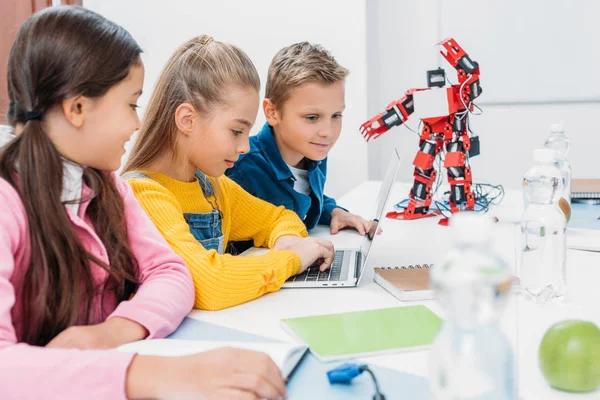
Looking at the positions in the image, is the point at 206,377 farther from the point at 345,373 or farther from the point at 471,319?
the point at 471,319

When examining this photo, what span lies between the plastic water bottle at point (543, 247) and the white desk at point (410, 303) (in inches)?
1.5

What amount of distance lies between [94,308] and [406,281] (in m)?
0.48

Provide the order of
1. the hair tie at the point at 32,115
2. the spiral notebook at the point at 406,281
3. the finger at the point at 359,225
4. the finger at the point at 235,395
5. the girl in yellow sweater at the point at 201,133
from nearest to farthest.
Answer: the finger at the point at 235,395 → the hair tie at the point at 32,115 → the spiral notebook at the point at 406,281 → the girl in yellow sweater at the point at 201,133 → the finger at the point at 359,225

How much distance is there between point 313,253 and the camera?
1210 millimetres

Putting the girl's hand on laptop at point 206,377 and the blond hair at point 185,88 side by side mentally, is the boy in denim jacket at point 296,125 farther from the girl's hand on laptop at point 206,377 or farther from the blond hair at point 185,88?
the girl's hand on laptop at point 206,377

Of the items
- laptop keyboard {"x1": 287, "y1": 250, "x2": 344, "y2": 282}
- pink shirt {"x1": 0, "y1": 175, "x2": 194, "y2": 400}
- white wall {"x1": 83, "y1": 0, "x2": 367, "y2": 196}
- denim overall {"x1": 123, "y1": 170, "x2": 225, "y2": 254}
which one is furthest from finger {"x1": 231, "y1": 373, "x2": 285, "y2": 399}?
white wall {"x1": 83, "y1": 0, "x2": 367, "y2": 196}

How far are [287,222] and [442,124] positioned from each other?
513 millimetres

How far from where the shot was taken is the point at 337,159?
9.54ft

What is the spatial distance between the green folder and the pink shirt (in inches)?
6.8

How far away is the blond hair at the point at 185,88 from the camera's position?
1271 millimetres

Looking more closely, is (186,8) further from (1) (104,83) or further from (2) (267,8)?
(1) (104,83)

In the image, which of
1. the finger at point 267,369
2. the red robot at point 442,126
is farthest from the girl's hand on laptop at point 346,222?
the finger at point 267,369

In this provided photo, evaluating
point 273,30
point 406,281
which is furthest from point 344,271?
point 273,30

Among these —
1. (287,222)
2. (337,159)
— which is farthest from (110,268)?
(337,159)
